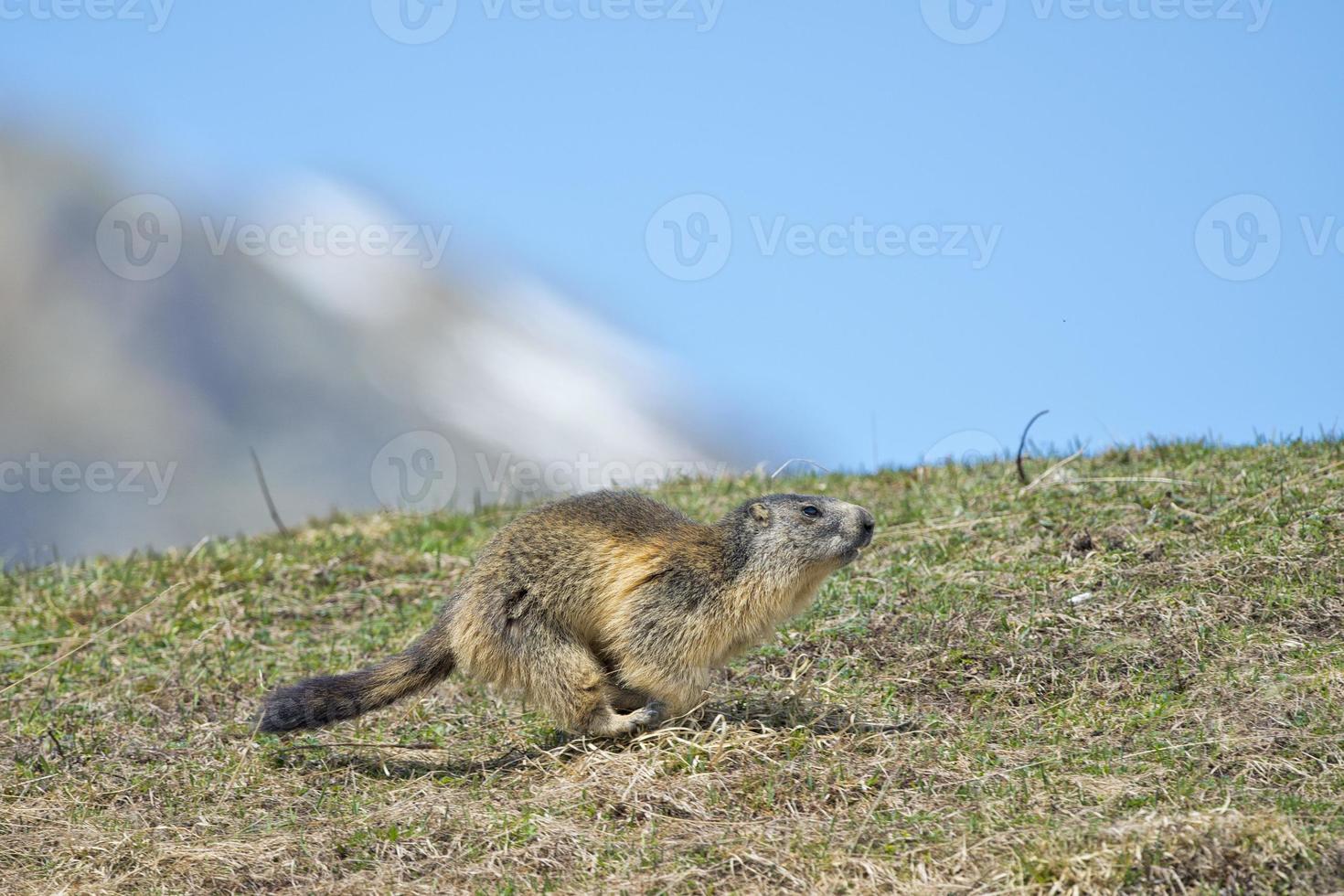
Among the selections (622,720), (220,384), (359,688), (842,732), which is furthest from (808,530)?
(220,384)

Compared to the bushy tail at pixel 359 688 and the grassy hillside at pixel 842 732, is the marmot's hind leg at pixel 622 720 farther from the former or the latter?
the bushy tail at pixel 359 688

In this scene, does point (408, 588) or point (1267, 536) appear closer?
point (1267, 536)

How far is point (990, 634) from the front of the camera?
7785mm

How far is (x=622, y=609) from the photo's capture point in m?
6.63

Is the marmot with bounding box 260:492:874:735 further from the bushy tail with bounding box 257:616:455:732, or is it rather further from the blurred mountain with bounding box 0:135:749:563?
the blurred mountain with bounding box 0:135:749:563

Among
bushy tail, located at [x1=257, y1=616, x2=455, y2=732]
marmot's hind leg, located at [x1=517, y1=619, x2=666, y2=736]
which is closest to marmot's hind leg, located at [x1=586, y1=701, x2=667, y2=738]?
marmot's hind leg, located at [x1=517, y1=619, x2=666, y2=736]

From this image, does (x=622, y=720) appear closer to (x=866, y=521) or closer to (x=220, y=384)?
(x=866, y=521)

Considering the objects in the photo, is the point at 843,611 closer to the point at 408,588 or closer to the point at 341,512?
the point at 408,588

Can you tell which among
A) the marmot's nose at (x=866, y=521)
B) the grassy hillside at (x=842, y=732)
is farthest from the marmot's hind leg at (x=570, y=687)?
the marmot's nose at (x=866, y=521)

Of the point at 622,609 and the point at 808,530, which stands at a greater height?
the point at 808,530

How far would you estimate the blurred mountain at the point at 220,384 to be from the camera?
77375mm

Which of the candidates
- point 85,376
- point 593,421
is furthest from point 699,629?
point 593,421

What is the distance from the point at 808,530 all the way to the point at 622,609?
1.03 m

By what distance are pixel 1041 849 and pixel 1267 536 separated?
4.34m
